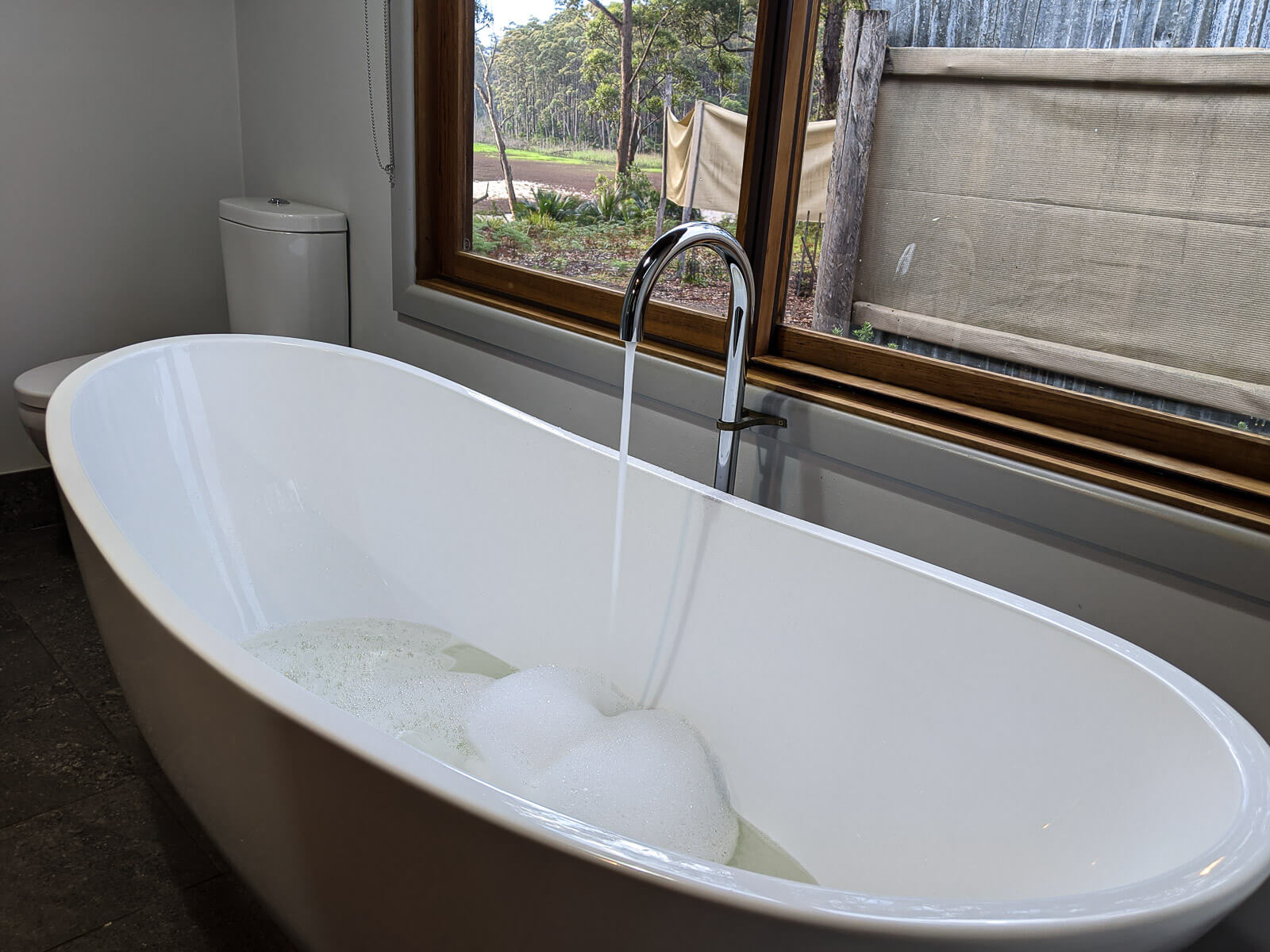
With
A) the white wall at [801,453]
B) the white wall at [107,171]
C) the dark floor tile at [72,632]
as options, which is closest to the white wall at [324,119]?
the white wall at [801,453]

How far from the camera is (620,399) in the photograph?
194 cm

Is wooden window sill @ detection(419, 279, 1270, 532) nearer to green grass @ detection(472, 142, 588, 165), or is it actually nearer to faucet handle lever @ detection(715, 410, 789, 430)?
faucet handle lever @ detection(715, 410, 789, 430)

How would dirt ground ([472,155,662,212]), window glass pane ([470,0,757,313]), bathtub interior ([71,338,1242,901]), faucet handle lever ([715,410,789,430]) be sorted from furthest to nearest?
dirt ground ([472,155,662,212]), window glass pane ([470,0,757,313]), faucet handle lever ([715,410,789,430]), bathtub interior ([71,338,1242,901])

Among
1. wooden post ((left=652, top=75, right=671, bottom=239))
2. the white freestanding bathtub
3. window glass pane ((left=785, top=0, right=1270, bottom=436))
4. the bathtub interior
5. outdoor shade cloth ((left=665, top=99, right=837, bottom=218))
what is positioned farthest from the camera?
wooden post ((left=652, top=75, right=671, bottom=239))

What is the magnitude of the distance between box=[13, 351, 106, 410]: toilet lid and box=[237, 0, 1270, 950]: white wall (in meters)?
0.72

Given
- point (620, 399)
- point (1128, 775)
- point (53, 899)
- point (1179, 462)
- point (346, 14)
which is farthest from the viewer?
point (346, 14)

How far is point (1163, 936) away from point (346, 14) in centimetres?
250

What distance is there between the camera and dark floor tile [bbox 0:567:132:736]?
74.5 inches

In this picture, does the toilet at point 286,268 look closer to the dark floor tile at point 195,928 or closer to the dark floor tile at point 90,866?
the dark floor tile at point 90,866

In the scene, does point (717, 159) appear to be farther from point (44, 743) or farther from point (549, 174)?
point (44, 743)

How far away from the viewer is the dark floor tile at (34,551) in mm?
2398

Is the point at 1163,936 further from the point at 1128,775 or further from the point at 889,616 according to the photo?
the point at 889,616

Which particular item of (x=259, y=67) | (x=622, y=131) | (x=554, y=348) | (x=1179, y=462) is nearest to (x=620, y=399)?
(x=554, y=348)

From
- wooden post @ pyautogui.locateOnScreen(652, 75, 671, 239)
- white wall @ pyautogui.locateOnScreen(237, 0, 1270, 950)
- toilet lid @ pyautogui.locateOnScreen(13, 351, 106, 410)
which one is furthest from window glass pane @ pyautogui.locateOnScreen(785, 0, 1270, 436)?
toilet lid @ pyautogui.locateOnScreen(13, 351, 106, 410)
